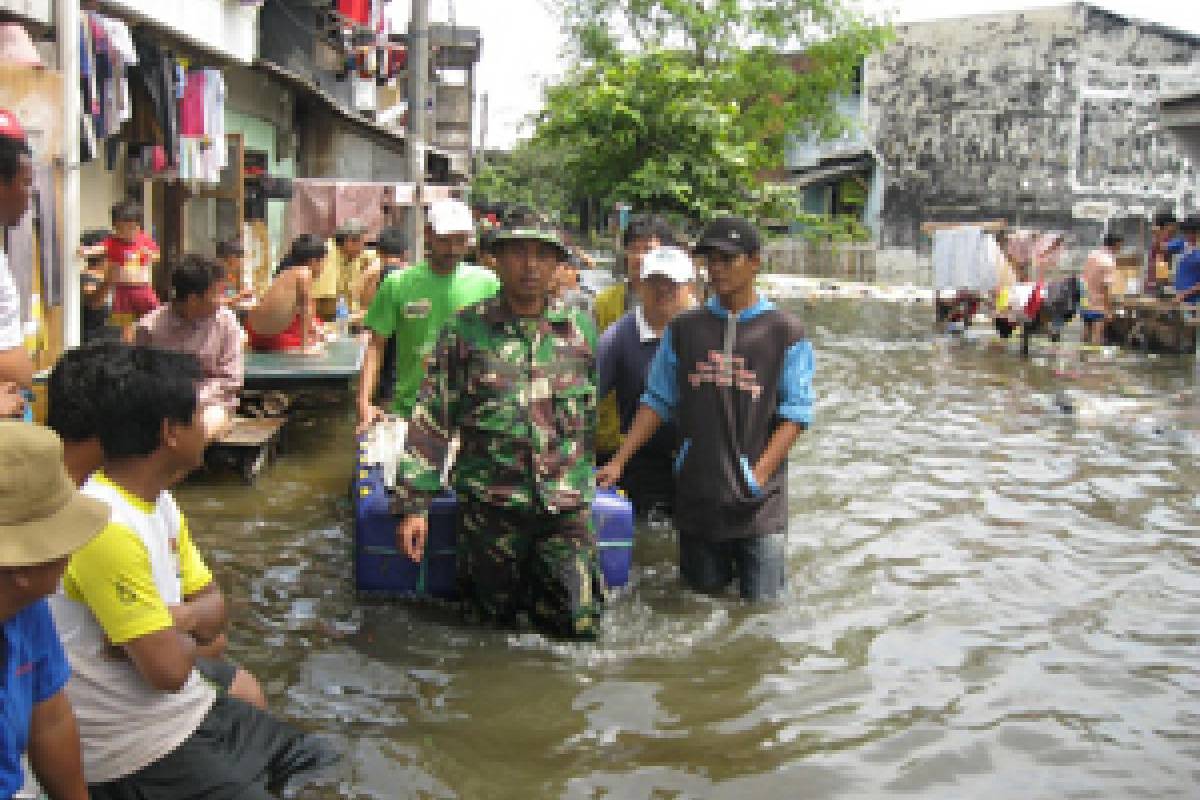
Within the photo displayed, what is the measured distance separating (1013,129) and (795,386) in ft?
120

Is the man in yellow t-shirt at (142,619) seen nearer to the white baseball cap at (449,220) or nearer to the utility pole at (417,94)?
the white baseball cap at (449,220)

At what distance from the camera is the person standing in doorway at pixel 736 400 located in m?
4.87

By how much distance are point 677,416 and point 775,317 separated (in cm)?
65

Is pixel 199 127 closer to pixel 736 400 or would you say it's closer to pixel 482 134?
pixel 736 400

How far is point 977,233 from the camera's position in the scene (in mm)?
20797

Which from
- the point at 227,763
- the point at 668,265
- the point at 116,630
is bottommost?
the point at 227,763

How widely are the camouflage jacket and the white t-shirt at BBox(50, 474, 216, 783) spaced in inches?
67.8

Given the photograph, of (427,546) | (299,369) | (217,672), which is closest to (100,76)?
(299,369)

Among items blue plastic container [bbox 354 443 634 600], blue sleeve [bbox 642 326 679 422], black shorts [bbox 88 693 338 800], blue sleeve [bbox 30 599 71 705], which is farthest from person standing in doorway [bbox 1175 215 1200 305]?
blue sleeve [bbox 30 599 71 705]

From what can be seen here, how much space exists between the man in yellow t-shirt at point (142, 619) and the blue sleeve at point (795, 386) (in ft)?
8.64

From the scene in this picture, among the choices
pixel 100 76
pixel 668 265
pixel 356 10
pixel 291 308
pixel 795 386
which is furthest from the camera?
pixel 356 10

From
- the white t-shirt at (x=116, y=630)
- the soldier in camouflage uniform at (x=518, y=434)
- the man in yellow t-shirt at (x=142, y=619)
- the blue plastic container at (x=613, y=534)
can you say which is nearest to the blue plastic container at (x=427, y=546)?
the blue plastic container at (x=613, y=534)

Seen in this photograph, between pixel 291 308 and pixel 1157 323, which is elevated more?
pixel 291 308

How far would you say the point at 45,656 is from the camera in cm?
230
